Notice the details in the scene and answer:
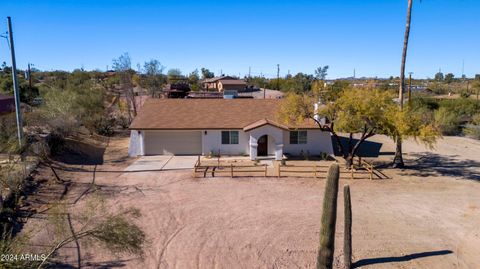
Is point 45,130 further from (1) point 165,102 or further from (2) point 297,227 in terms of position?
(2) point 297,227

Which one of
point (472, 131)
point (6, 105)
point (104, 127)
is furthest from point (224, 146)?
point (472, 131)

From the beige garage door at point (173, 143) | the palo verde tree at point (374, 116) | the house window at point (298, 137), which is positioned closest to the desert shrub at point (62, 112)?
the beige garage door at point (173, 143)

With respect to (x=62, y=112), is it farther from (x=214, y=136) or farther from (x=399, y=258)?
(x=399, y=258)

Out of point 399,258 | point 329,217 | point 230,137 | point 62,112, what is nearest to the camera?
point 329,217

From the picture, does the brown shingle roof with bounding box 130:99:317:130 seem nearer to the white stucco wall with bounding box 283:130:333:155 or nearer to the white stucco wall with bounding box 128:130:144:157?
the white stucco wall with bounding box 128:130:144:157

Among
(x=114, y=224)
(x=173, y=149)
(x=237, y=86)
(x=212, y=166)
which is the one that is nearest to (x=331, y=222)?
(x=114, y=224)

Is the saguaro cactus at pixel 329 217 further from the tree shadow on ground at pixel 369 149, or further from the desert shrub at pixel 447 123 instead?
the desert shrub at pixel 447 123
